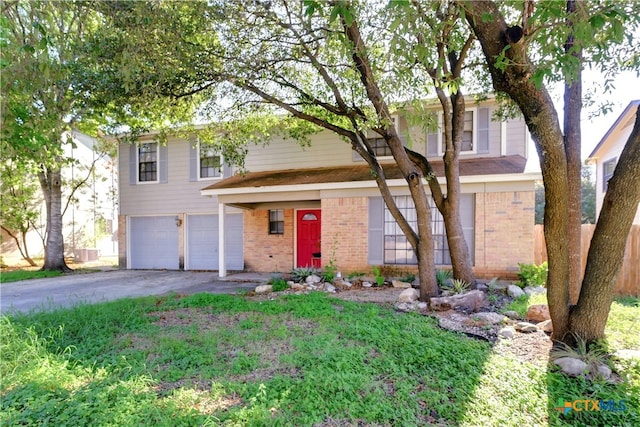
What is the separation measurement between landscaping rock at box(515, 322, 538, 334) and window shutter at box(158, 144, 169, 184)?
40.2 ft

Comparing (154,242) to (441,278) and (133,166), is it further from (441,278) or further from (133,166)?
(441,278)

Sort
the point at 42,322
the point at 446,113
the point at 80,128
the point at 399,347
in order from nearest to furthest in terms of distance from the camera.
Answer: the point at 399,347 < the point at 42,322 < the point at 446,113 < the point at 80,128

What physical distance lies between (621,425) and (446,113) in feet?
17.9

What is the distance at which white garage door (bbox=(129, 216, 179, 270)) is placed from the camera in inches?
517

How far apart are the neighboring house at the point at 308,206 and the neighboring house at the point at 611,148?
157 inches

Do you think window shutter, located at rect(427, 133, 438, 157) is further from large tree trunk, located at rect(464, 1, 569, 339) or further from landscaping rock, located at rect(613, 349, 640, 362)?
landscaping rock, located at rect(613, 349, 640, 362)

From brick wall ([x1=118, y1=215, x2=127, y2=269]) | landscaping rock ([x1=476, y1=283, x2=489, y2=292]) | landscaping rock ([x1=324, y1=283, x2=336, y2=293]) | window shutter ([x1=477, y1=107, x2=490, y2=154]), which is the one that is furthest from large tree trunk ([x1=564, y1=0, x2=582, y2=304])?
brick wall ([x1=118, y1=215, x2=127, y2=269])

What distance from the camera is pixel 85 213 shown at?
18.2 m

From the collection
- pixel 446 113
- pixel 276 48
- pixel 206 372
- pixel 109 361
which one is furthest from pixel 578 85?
pixel 109 361

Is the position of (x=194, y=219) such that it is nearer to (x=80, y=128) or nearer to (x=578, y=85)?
(x=80, y=128)

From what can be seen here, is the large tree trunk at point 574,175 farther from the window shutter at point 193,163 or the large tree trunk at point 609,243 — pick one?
the window shutter at point 193,163

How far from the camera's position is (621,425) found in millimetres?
2826

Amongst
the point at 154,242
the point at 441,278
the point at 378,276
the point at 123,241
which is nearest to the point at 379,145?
the point at 378,276

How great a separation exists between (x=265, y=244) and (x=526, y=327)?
8562 millimetres
